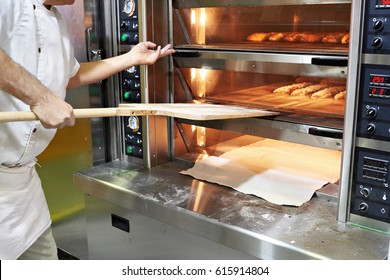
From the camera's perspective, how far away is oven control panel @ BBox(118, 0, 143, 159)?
2080mm

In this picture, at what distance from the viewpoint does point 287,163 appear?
2.07 meters

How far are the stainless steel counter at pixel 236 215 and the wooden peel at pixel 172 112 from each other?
0.32 m

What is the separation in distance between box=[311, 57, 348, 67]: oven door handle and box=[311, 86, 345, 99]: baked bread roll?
412 millimetres

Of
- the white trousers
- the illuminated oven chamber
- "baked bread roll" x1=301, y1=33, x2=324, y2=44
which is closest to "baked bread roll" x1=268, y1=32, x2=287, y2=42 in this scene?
the illuminated oven chamber

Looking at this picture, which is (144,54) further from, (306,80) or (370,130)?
Answer: (370,130)

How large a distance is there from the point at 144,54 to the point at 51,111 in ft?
2.28

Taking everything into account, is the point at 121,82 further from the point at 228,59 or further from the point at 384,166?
the point at 384,166

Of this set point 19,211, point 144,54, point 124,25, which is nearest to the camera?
point 19,211

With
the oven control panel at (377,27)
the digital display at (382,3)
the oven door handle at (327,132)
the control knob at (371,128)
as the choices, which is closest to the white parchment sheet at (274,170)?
the oven door handle at (327,132)

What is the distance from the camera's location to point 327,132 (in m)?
1.65

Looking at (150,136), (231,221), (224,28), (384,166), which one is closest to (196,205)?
(231,221)

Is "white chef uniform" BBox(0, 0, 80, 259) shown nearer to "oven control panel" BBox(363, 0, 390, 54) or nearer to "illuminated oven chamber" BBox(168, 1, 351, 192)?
"illuminated oven chamber" BBox(168, 1, 351, 192)

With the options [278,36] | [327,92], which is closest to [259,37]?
[278,36]

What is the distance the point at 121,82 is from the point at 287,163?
2.74ft
